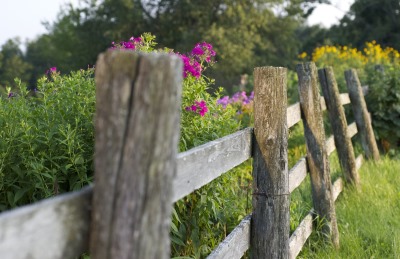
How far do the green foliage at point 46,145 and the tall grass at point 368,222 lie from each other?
204cm

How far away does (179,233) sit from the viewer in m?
3.19

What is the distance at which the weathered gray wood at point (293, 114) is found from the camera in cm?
392

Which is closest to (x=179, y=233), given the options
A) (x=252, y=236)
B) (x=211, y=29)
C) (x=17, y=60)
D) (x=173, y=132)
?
(x=252, y=236)

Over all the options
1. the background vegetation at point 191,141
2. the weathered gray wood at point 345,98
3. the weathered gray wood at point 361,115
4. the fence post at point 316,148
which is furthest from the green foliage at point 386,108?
the fence post at point 316,148

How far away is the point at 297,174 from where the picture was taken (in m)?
4.23

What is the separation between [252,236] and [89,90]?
128 centimetres

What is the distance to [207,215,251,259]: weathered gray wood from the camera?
2.58 m

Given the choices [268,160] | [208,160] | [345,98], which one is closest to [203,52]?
[268,160]

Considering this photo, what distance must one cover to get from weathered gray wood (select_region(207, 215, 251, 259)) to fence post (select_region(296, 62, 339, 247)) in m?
1.68

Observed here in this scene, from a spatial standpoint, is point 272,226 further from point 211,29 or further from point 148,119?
point 211,29

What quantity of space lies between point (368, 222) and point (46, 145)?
299cm

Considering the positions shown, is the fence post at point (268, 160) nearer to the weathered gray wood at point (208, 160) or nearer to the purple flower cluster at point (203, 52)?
the weathered gray wood at point (208, 160)

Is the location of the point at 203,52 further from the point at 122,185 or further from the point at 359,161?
the point at 359,161

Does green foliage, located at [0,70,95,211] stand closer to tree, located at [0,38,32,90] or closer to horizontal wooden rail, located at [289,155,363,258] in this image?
horizontal wooden rail, located at [289,155,363,258]
